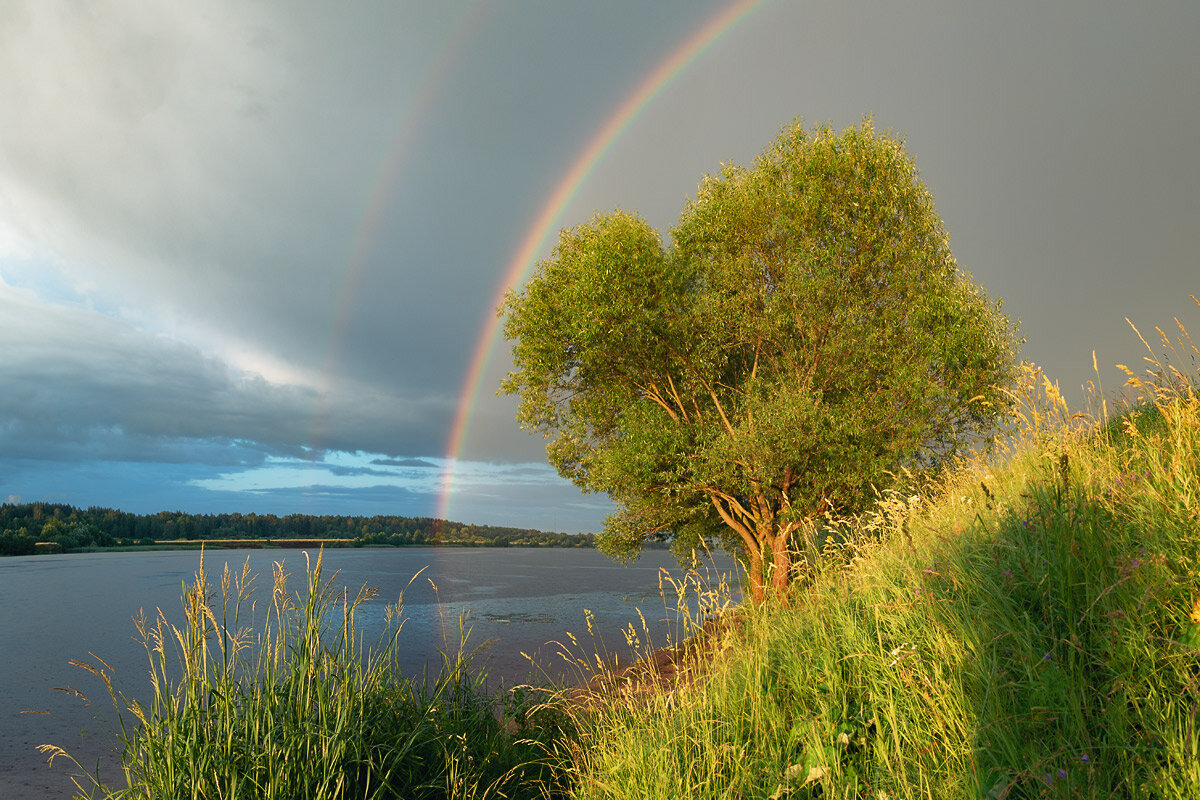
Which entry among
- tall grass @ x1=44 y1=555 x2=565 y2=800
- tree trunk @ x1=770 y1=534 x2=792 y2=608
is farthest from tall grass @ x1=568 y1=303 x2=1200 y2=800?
tree trunk @ x1=770 y1=534 x2=792 y2=608

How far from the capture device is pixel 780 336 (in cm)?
1823

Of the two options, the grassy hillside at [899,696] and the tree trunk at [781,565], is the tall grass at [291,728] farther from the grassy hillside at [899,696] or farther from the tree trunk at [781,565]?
the tree trunk at [781,565]

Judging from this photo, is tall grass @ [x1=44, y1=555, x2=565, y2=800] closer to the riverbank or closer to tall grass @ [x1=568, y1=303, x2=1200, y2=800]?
the riverbank

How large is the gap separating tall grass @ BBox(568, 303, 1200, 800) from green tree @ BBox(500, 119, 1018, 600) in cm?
1063

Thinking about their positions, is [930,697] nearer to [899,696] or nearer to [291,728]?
[899,696]

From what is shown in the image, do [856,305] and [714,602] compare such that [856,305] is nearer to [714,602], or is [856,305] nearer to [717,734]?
[714,602]

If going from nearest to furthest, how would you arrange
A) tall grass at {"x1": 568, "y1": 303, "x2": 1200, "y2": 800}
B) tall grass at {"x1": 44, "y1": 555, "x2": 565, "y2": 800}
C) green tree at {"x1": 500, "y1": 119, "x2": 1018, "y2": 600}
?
tall grass at {"x1": 568, "y1": 303, "x2": 1200, "y2": 800} → tall grass at {"x1": 44, "y1": 555, "x2": 565, "y2": 800} → green tree at {"x1": 500, "y1": 119, "x2": 1018, "y2": 600}

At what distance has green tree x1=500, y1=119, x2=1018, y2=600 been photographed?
16.7 meters

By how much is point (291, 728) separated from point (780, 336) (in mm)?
16238

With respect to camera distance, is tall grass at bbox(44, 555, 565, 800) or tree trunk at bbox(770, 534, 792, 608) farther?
tree trunk at bbox(770, 534, 792, 608)

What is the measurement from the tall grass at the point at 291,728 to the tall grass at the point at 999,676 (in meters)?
1.34

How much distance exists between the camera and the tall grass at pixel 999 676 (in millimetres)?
3336

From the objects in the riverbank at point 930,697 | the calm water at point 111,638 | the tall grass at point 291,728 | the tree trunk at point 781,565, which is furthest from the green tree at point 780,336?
the tall grass at point 291,728

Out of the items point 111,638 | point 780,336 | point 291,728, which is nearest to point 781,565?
point 780,336
